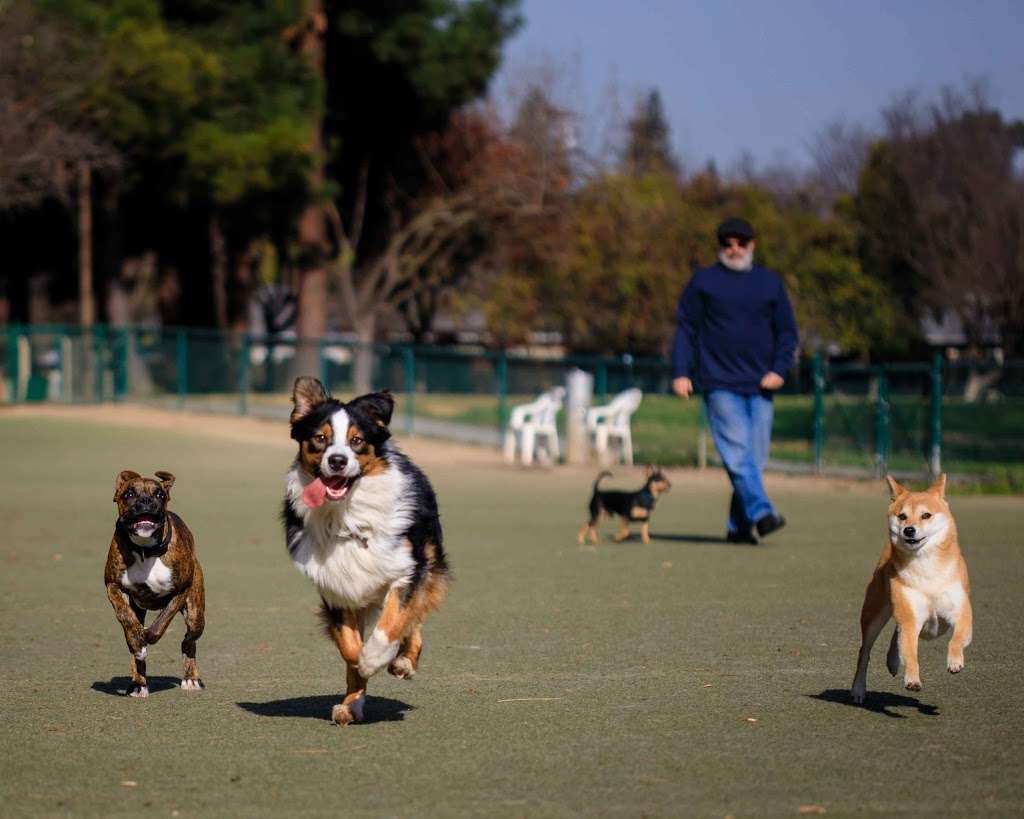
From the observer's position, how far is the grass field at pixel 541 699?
18.8 ft

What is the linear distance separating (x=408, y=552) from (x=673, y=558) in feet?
22.7

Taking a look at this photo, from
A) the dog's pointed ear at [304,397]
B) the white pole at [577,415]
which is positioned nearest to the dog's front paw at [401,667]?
the dog's pointed ear at [304,397]

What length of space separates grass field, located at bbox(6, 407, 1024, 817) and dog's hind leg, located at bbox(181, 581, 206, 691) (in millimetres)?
123

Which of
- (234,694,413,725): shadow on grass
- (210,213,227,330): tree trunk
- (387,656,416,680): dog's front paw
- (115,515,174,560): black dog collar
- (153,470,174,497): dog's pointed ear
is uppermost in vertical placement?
(210,213,227,330): tree trunk

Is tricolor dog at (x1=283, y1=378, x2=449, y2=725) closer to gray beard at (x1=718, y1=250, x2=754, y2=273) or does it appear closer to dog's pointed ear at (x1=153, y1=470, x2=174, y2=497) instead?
dog's pointed ear at (x1=153, y1=470, x2=174, y2=497)

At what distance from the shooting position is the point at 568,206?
57.3 meters

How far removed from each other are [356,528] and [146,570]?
4.04 feet

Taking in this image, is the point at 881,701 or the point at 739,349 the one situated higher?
the point at 739,349

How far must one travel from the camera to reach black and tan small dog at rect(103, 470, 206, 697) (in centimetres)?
742

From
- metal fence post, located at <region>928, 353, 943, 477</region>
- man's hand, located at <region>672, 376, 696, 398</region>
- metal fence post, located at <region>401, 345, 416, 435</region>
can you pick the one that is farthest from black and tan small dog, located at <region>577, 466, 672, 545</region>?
metal fence post, located at <region>401, 345, 416, 435</region>

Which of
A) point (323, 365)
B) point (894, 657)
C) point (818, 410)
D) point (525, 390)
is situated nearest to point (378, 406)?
point (894, 657)

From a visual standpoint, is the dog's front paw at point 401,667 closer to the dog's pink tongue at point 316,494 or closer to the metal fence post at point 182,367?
the dog's pink tongue at point 316,494

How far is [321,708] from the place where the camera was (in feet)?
24.1

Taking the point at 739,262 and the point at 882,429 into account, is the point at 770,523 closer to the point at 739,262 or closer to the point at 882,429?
the point at 739,262
